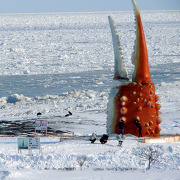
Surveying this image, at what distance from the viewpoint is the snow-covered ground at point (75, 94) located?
11273 millimetres

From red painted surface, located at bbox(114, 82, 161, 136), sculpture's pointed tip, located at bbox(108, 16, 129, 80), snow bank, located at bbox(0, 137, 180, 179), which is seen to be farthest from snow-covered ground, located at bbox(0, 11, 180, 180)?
sculpture's pointed tip, located at bbox(108, 16, 129, 80)

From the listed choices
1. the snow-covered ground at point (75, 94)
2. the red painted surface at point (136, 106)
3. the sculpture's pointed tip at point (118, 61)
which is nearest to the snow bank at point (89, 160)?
the snow-covered ground at point (75, 94)

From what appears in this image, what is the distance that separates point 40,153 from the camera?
12.1 m

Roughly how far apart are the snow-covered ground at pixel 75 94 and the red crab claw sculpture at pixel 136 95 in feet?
2.45

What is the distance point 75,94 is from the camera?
80.8ft

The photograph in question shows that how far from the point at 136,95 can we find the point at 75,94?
34.5 feet

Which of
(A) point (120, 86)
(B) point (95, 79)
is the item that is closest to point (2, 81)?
(B) point (95, 79)

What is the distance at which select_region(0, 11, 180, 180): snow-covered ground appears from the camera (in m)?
11.3

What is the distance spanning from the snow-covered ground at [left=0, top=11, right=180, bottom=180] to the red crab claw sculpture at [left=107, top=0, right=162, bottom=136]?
75 cm

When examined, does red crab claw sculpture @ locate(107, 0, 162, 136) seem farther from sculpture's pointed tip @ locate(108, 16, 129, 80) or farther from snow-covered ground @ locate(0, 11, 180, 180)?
snow-covered ground @ locate(0, 11, 180, 180)

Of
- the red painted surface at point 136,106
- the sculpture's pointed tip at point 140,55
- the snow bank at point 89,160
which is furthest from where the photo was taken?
the sculpture's pointed tip at point 140,55

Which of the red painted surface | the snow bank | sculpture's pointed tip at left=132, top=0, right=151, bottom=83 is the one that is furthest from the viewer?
sculpture's pointed tip at left=132, top=0, right=151, bottom=83

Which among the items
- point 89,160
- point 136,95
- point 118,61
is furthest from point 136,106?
point 89,160

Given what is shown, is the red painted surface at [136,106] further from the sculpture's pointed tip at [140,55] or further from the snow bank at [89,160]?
the snow bank at [89,160]
